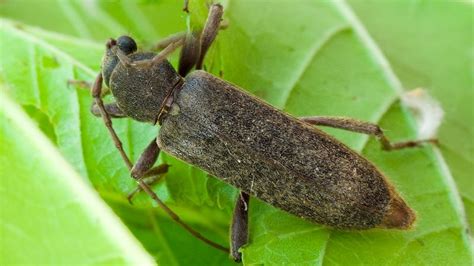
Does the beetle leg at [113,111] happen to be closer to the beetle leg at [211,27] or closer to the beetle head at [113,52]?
the beetle head at [113,52]

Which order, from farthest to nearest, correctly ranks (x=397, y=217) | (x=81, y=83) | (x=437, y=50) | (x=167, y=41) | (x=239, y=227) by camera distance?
(x=437, y=50)
(x=81, y=83)
(x=167, y=41)
(x=239, y=227)
(x=397, y=217)

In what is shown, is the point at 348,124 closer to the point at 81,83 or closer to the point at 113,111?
the point at 113,111

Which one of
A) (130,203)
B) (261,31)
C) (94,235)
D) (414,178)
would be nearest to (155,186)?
(130,203)

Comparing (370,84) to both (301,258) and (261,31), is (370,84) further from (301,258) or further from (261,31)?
(301,258)

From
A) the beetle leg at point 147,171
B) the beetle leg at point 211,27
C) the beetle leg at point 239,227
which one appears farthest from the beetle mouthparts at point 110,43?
the beetle leg at point 239,227

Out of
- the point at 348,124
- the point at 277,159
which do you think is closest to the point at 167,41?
the point at 277,159

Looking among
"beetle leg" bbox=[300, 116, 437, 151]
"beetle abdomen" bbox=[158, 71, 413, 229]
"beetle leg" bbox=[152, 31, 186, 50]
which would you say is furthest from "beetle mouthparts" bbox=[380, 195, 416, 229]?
"beetle leg" bbox=[152, 31, 186, 50]

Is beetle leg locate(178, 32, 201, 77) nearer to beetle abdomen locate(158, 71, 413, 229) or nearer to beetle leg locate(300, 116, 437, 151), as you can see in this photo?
beetle abdomen locate(158, 71, 413, 229)
